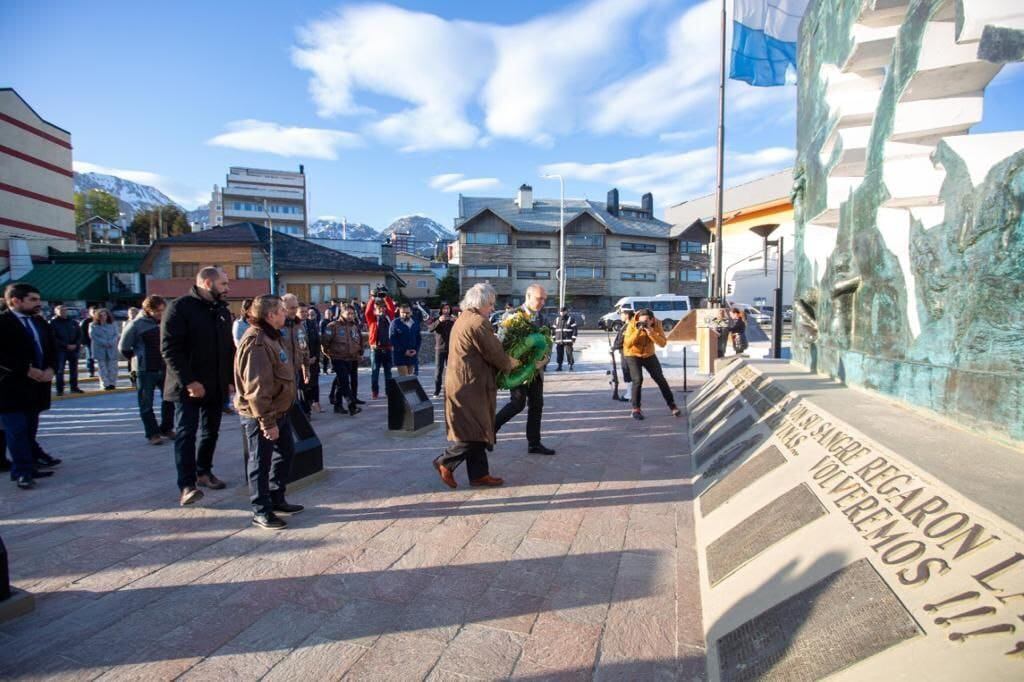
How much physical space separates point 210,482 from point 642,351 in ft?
18.6

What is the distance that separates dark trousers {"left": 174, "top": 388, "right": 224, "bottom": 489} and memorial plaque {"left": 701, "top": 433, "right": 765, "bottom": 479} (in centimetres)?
443

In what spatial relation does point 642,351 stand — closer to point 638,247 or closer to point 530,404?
point 530,404

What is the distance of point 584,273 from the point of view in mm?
46406

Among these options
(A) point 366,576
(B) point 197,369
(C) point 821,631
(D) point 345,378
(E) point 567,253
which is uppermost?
(E) point 567,253

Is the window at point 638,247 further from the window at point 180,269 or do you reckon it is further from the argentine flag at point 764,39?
the window at point 180,269

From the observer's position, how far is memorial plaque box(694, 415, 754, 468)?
5.36 meters

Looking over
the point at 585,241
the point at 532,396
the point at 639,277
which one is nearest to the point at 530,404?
the point at 532,396

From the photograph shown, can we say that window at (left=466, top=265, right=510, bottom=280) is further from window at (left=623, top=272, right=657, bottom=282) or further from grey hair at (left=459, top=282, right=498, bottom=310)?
grey hair at (left=459, top=282, right=498, bottom=310)

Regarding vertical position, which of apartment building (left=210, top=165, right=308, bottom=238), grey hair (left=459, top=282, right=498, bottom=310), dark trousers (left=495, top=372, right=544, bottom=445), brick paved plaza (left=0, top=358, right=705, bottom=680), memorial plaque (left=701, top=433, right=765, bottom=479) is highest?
apartment building (left=210, top=165, right=308, bottom=238)

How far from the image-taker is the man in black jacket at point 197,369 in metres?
4.50

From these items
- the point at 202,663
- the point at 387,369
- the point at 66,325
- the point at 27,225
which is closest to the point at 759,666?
the point at 202,663

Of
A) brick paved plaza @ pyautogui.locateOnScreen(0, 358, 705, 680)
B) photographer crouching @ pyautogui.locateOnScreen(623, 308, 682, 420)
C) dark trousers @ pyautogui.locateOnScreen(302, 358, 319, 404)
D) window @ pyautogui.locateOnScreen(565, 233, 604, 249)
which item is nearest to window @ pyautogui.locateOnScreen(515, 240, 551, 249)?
window @ pyautogui.locateOnScreen(565, 233, 604, 249)

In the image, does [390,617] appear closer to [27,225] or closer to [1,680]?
[1,680]

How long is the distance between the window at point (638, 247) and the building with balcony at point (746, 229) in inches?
91.5
